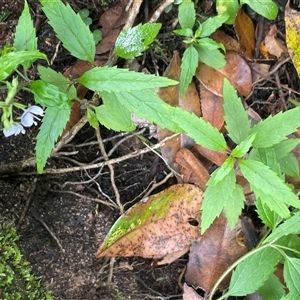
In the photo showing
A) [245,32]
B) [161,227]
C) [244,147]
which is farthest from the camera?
[245,32]

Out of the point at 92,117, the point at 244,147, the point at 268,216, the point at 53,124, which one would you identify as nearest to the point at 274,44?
the point at 244,147

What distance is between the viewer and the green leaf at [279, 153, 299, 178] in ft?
7.04

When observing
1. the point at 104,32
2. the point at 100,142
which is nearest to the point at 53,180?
the point at 100,142

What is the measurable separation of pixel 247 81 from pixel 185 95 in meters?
0.31

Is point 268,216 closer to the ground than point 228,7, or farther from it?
closer to the ground

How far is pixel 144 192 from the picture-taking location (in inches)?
92.2

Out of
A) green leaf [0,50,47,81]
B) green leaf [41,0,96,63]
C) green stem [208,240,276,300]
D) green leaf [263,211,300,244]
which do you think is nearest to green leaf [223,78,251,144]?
green leaf [263,211,300,244]

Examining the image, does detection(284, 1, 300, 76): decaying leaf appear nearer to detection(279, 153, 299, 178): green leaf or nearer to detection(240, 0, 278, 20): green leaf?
detection(240, 0, 278, 20): green leaf

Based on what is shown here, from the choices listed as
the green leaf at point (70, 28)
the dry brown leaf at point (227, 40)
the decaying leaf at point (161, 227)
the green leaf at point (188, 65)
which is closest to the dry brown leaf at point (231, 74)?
the dry brown leaf at point (227, 40)

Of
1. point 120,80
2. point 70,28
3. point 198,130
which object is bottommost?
point 198,130

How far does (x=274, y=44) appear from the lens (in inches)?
91.8

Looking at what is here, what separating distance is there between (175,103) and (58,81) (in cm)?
61

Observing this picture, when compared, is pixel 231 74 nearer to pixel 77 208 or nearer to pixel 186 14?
pixel 186 14

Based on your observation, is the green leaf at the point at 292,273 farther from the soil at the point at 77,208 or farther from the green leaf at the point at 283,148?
the soil at the point at 77,208
